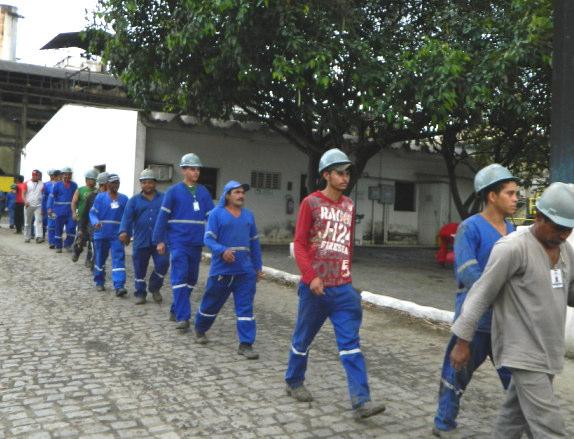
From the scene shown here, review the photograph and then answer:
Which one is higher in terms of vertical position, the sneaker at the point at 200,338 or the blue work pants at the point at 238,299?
the blue work pants at the point at 238,299

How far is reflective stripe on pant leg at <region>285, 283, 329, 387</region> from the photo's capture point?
4.40m

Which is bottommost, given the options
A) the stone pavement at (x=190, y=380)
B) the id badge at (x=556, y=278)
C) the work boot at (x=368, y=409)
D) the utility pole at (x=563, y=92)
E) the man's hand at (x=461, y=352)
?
the stone pavement at (x=190, y=380)

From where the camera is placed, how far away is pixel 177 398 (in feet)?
14.9

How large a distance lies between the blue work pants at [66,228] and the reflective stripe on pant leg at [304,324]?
1027 centimetres

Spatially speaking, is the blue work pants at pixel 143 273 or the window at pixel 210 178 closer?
the blue work pants at pixel 143 273

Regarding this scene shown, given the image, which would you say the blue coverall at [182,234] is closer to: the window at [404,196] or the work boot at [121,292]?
the work boot at [121,292]

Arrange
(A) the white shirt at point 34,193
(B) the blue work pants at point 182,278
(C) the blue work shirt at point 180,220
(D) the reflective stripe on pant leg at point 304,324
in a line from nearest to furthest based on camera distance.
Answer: (D) the reflective stripe on pant leg at point 304,324
(B) the blue work pants at point 182,278
(C) the blue work shirt at point 180,220
(A) the white shirt at point 34,193

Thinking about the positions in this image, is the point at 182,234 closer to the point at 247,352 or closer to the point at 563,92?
the point at 247,352

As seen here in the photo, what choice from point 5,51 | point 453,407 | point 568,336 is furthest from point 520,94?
point 5,51

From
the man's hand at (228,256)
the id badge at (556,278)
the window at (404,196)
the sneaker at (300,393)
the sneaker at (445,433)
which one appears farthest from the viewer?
the window at (404,196)

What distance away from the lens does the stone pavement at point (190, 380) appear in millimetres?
4047

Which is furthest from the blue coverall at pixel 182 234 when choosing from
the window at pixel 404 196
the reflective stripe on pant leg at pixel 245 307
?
the window at pixel 404 196

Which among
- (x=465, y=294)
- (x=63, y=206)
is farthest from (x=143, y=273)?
(x=63, y=206)

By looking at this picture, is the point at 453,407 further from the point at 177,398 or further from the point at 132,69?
the point at 132,69
